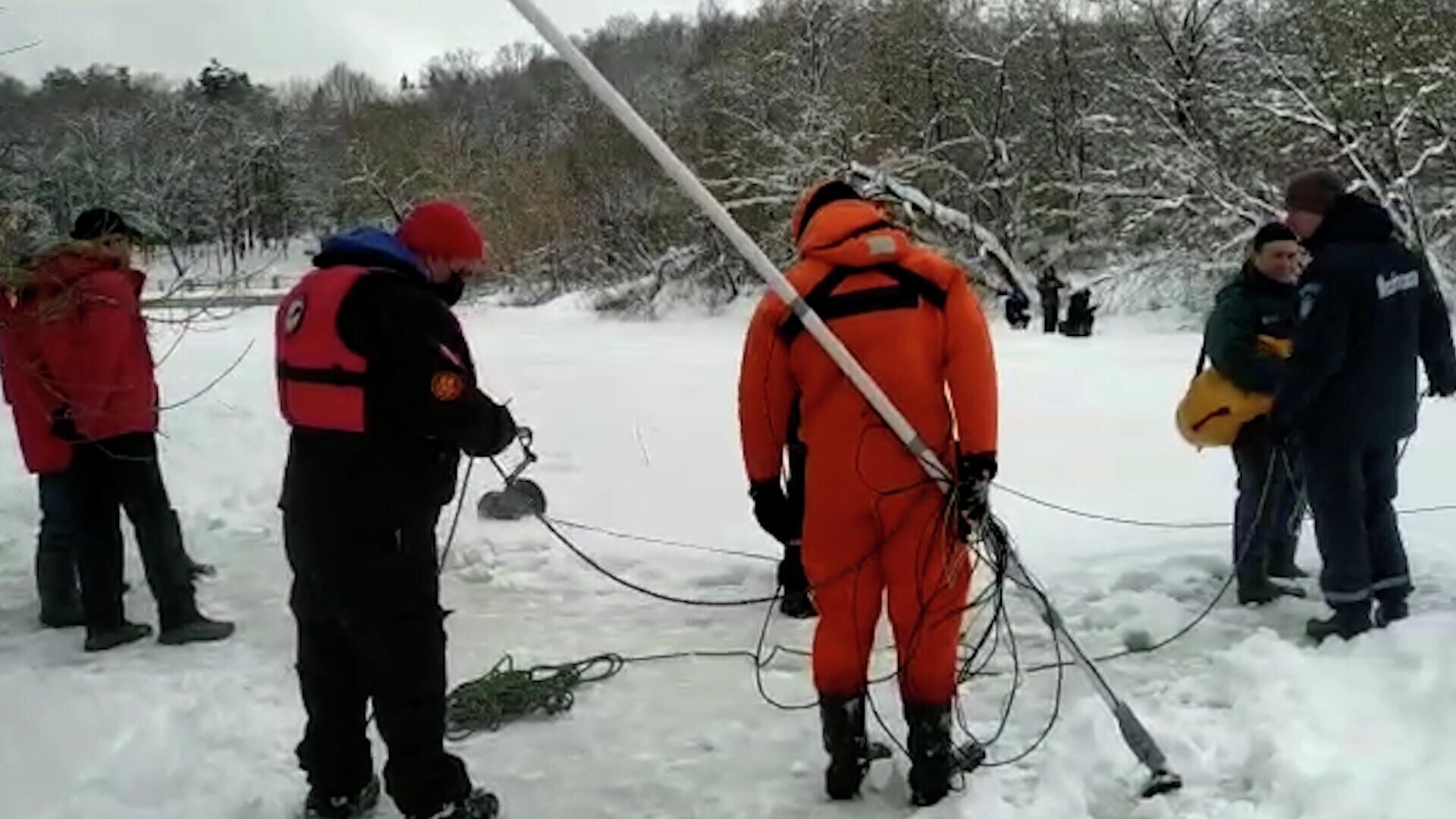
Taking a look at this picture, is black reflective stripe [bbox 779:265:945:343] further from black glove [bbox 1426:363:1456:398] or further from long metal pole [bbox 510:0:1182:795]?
black glove [bbox 1426:363:1456:398]

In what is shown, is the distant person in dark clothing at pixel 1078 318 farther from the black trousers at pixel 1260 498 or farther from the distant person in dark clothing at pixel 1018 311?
the black trousers at pixel 1260 498

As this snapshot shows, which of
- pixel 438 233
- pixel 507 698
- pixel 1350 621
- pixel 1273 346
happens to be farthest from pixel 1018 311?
pixel 438 233

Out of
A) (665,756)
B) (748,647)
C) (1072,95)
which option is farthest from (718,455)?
(1072,95)

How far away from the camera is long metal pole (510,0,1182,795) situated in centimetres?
361

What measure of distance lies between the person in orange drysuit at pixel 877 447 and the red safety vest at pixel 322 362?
105 cm

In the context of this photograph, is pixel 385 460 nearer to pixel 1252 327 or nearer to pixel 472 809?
pixel 472 809

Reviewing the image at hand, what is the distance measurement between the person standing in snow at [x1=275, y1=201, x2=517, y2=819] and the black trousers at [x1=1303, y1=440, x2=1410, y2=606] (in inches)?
114

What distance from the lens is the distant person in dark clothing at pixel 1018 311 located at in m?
26.5

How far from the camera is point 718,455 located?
→ 877 cm

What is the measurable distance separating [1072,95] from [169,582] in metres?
28.5

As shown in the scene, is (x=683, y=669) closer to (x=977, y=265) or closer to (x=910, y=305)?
(x=910, y=305)

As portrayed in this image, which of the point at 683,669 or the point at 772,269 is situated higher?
the point at 772,269

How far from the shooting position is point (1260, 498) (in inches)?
220

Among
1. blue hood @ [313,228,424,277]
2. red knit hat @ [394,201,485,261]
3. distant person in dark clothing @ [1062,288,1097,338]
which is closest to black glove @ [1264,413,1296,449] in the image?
red knit hat @ [394,201,485,261]
